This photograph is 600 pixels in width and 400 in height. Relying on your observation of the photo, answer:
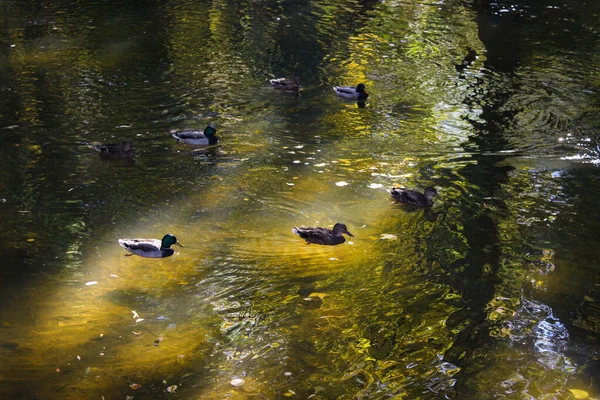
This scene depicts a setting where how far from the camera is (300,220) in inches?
369

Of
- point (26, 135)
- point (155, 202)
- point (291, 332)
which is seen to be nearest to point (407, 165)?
point (155, 202)

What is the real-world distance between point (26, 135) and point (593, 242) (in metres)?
8.86

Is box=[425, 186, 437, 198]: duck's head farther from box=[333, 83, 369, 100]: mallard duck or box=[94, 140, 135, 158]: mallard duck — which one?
box=[94, 140, 135, 158]: mallard duck

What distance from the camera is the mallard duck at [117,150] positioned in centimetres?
1101

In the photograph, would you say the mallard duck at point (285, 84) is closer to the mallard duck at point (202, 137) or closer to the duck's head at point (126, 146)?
the mallard duck at point (202, 137)

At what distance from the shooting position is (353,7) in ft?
71.7

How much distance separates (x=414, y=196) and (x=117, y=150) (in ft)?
15.0

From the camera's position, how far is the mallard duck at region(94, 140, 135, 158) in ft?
36.1

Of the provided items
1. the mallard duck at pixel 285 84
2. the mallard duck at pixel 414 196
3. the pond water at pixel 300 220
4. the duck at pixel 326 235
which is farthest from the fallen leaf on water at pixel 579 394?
the mallard duck at pixel 285 84

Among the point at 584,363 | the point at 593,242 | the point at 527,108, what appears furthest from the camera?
the point at 527,108

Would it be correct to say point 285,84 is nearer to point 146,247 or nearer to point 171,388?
point 146,247

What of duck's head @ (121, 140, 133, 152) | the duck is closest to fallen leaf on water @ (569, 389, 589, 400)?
the duck

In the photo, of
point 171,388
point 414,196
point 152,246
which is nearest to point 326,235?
point 414,196

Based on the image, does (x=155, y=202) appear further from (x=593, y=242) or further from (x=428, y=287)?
(x=593, y=242)
